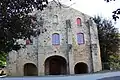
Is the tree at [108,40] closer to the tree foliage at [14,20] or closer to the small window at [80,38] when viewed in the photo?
the small window at [80,38]

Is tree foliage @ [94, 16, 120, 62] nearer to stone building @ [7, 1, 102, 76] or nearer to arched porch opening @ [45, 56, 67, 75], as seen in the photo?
stone building @ [7, 1, 102, 76]

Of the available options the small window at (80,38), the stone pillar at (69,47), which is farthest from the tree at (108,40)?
the stone pillar at (69,47)

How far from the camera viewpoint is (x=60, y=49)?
34.3 meters

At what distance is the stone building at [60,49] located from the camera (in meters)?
33.8

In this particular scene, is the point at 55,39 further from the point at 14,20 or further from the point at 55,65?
the point at 14,20

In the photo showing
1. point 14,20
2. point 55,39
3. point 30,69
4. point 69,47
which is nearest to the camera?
point 14,20

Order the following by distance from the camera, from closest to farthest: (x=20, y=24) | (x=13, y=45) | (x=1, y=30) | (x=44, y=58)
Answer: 1. (x=1, y=30)
2. (x=20, y=24)
3. (x=13, y=45)
4. (x=44, y=58)

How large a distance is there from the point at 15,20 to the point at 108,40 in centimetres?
2866

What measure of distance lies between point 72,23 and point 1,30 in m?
24.8

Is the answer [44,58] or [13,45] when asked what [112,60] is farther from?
[13,45]

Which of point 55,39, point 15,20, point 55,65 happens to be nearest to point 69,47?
point 55,39

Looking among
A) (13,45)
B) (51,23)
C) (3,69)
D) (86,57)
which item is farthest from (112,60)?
(13,45)

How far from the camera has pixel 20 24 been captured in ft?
40.4

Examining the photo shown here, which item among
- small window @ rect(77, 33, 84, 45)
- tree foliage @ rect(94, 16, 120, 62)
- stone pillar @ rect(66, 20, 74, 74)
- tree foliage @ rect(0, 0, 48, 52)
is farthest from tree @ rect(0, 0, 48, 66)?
tree foliage @ rect(94, 16, 120, 62)
